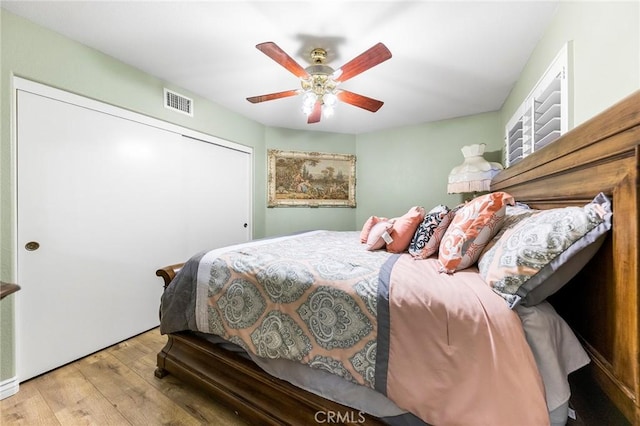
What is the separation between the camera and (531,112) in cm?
191

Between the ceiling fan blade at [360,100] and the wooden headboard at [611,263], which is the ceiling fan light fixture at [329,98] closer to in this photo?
the ceiling fan blade at [360,100]

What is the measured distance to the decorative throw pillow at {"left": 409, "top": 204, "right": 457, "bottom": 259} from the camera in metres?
1.49

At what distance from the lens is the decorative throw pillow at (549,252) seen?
2.45 feet

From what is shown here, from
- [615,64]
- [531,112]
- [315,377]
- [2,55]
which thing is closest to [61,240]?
[2,55]

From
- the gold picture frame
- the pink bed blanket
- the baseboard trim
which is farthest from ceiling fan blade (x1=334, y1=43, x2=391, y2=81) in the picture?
the baseboard trim

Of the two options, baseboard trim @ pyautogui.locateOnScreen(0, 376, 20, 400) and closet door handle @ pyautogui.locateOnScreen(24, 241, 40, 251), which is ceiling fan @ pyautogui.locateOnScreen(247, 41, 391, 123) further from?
baseboard trim @ pyautogui.locateOnScreen(0, 376, 20, 400)

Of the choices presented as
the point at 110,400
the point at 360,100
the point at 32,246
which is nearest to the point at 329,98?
the point at 360,100

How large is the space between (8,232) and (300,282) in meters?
1.96

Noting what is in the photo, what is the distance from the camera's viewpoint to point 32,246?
1.70 metres

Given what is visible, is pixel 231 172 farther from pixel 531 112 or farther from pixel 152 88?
pixel 531 112

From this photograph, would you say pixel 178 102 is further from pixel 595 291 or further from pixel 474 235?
pixel 595 291

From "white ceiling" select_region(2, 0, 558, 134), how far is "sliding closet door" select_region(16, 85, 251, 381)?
59cm

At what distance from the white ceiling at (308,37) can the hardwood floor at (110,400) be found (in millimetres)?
2395

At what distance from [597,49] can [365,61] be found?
1.14 m
